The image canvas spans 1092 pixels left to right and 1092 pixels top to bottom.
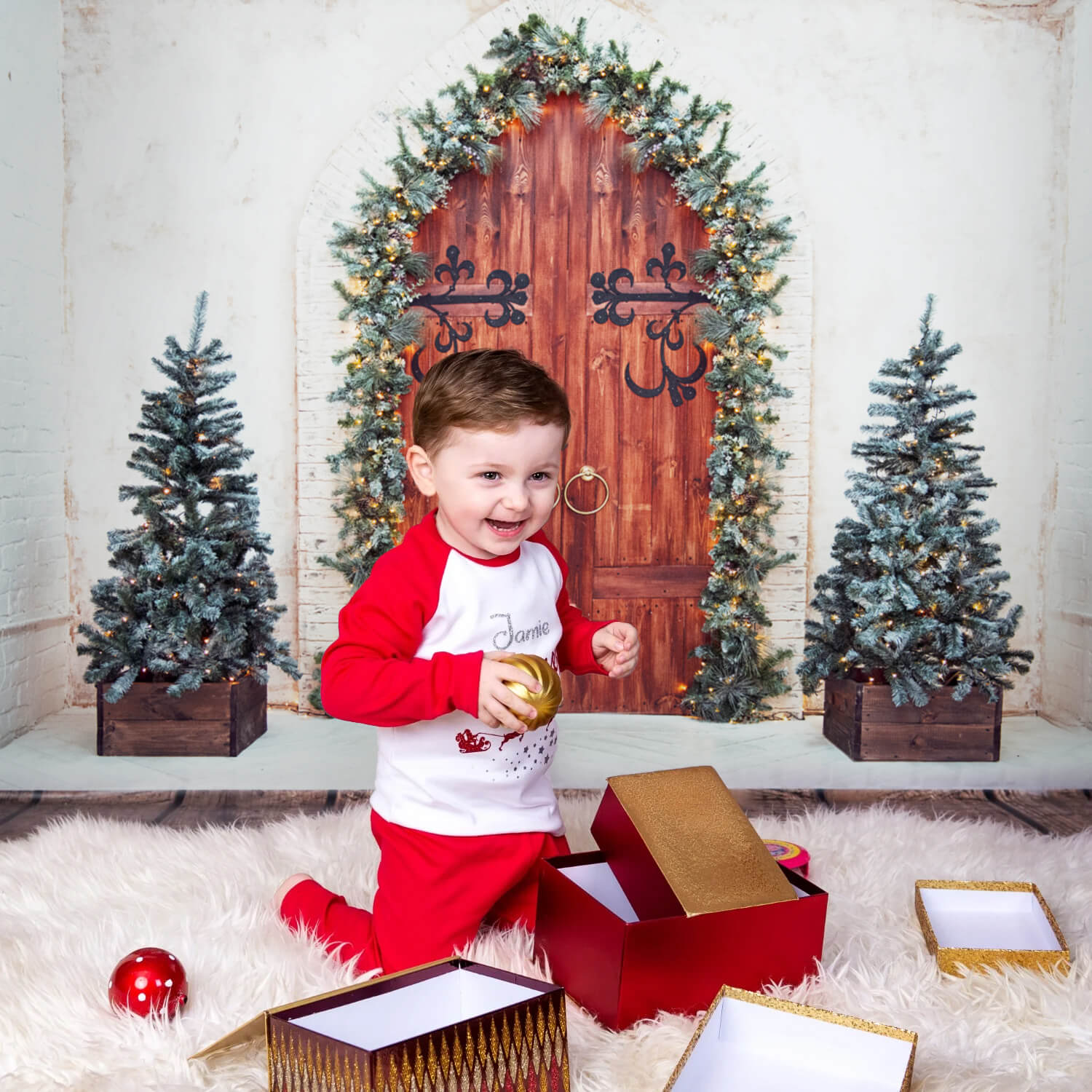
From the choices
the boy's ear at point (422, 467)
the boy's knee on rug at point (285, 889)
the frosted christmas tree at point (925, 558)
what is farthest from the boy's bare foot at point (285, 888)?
the frosted christmas tree at point (925, 558)

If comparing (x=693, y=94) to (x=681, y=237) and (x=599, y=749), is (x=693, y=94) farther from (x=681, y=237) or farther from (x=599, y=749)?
(x=599, y=749)

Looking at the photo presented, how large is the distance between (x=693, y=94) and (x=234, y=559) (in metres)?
2.48

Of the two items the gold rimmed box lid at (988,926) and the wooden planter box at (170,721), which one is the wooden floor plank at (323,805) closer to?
the wooden planter box at (170,721)

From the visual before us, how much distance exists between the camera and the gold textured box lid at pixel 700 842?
1.39 metres

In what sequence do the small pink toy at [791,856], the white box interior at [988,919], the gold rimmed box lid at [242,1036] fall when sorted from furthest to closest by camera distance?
the small pink toy at [791,856] → the white box interior at [988,919] → the gold rimmed box lid at [242,1036]

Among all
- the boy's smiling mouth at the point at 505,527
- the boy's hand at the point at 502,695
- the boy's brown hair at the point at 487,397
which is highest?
the boy's brown hair at the point at 487,397

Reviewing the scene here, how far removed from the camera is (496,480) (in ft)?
5.02

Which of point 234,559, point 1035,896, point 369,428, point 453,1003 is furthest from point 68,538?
point 1035,896

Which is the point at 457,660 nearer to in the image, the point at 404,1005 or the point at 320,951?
the point at 404,1005

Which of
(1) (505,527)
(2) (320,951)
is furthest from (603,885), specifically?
(1) (505,527)

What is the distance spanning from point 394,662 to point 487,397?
42cm

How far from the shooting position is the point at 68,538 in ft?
13.3

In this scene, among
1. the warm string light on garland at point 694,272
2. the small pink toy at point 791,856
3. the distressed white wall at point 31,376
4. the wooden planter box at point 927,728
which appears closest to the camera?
the small pink toy at point 791,856

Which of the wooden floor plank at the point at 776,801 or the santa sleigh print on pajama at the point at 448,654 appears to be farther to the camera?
the wooden floor plank at the point at 776,801
